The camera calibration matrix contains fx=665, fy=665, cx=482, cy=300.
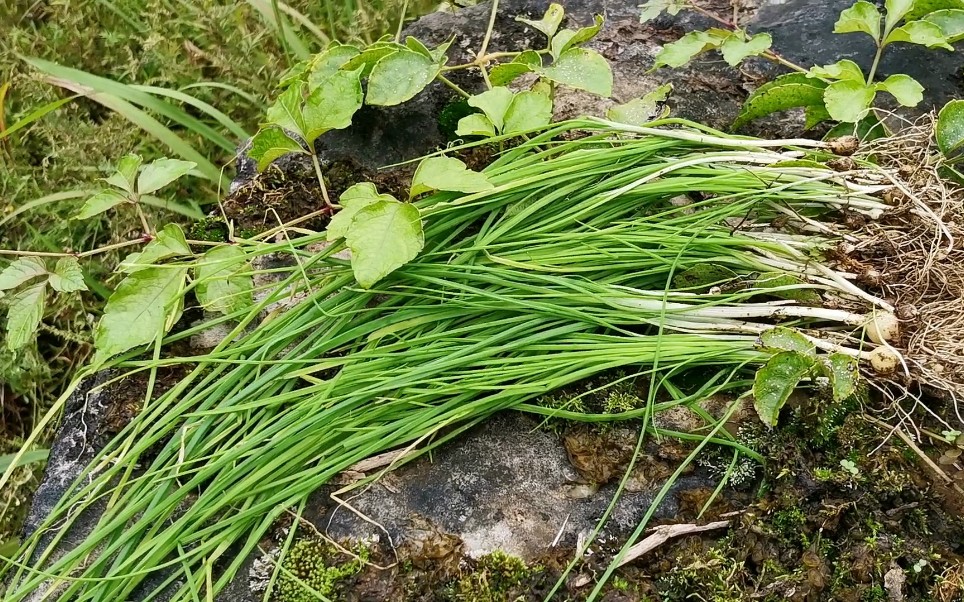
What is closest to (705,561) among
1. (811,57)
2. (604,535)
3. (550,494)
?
(604,535)

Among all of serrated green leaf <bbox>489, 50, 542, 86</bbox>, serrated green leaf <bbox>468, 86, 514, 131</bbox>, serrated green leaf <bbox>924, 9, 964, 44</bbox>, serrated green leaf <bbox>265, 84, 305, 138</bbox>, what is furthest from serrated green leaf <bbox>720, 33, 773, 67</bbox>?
serrated green leaf <bbox>265, 84, 305, 138</bbox>

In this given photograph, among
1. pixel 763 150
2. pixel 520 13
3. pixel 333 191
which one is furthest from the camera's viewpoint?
pixel 520 13

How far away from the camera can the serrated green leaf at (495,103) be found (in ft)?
4.78

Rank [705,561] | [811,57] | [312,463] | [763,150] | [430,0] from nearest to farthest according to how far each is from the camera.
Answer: [705,561] < [312,463] < [763,150] < [811,57] < [430,0]

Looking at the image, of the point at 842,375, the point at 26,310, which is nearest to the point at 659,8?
the point at 842,375

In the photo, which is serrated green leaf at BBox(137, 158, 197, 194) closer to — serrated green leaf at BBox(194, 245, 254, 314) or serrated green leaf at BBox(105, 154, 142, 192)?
serrated green leaf at BBox(105, 154, 142, 192)

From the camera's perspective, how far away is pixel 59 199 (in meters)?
2.10

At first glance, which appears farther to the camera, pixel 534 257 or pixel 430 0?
pixel 430 0

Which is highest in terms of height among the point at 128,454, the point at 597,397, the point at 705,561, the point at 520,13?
the point at 520,13

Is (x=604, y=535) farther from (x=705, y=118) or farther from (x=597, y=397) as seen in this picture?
(x=705, y=118)

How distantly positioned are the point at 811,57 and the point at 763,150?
1.87ft

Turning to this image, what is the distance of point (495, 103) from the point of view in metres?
1.46

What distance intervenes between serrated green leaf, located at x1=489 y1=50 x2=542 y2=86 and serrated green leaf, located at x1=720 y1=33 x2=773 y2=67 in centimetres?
47

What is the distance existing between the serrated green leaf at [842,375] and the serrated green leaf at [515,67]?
2.95 ft
